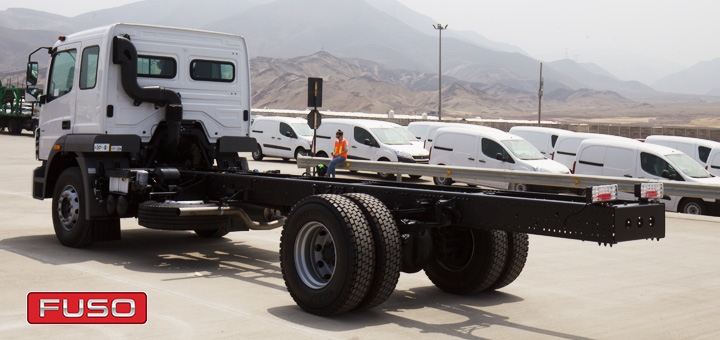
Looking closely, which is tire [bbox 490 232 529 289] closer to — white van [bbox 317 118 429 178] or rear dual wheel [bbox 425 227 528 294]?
rear dual wheel [bbox 425 227 528 294]

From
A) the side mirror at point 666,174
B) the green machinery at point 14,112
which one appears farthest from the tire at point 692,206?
the green machinery at point 14,112

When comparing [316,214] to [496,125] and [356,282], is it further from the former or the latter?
[496,125]

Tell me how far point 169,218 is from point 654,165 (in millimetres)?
12462

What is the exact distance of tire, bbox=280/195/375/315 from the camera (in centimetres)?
665

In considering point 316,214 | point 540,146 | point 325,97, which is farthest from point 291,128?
point 325,97

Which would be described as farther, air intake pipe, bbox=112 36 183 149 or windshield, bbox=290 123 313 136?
windshield, bbox=290 123 313 136

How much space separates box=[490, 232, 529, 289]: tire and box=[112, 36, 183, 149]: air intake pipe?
456 centimetres

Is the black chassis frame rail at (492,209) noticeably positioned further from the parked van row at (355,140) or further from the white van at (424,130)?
the white van at (424,130)

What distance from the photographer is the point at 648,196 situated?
626 centimetres

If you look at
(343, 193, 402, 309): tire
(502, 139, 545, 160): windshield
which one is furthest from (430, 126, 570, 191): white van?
(343, 193, 402, 309): tire

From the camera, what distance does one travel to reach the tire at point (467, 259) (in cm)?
769

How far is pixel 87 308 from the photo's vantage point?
711 cm

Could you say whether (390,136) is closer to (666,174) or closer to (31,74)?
(666,174)

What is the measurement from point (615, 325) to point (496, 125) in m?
39.8
